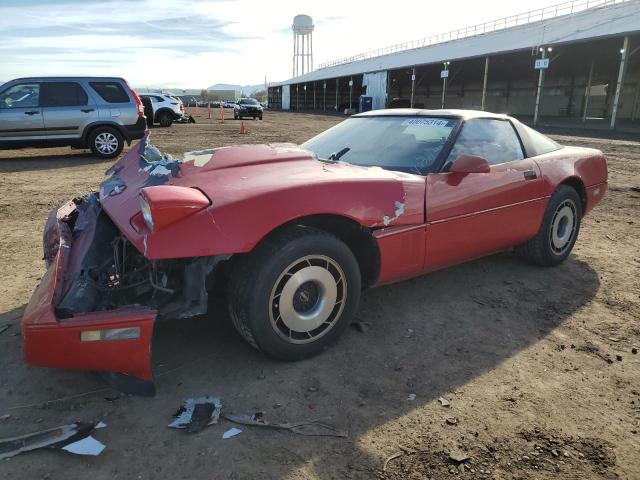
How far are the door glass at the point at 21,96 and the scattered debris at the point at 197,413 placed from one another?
34.0ft

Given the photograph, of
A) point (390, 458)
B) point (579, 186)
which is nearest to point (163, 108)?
point (579, 186)

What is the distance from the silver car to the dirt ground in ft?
25.3

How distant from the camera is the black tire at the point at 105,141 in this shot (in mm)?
10953

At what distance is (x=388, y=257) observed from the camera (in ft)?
9.68

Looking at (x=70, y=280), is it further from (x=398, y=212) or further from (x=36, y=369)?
(x=398, y=212)

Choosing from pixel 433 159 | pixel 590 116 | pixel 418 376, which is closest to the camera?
pixel 418 376

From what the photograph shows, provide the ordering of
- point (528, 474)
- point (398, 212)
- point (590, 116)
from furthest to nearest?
point (590, 116)
point (398, 212)
point (528, 474)

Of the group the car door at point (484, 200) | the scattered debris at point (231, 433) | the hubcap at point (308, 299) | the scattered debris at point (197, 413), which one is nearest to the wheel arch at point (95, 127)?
the car door at point (484, 200)

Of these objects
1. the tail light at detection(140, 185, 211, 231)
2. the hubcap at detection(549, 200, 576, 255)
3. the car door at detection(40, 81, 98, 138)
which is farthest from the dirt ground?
the car door at detection(40, 81, 98, 138)

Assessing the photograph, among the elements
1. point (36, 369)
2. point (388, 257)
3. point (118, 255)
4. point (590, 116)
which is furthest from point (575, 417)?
point (590, 116)

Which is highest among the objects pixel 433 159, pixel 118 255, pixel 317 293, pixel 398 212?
pixel 433 159

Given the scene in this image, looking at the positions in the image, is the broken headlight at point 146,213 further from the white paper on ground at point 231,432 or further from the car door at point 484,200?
the car door at point 484,200

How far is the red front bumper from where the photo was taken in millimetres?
2158

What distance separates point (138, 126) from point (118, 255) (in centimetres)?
944
